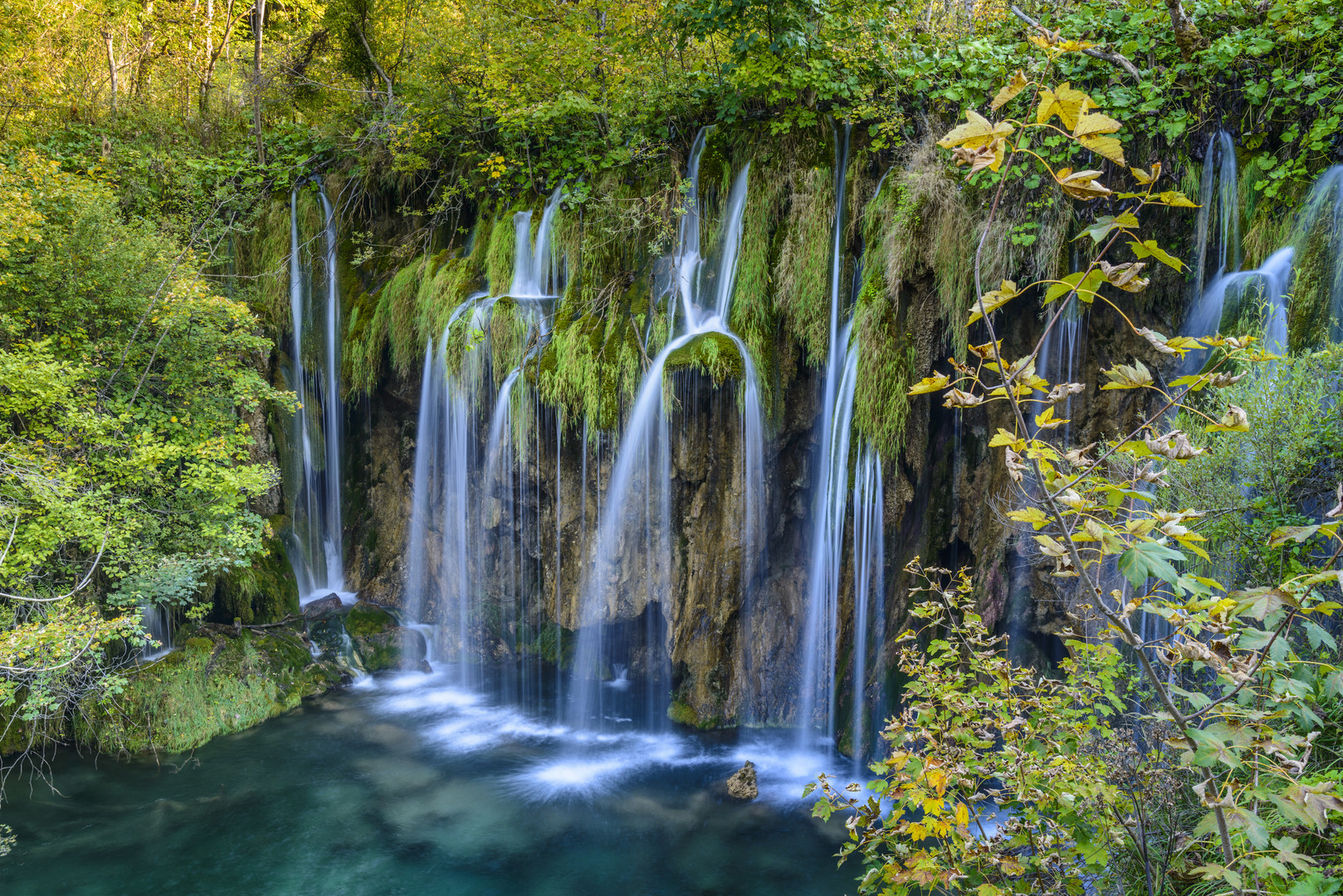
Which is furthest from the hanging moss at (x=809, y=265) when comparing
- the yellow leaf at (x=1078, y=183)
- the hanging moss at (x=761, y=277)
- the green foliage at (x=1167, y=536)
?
the yellow leaf at (x=1078, y=183)

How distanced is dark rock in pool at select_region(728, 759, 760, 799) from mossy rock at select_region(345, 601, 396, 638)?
570 centimetres

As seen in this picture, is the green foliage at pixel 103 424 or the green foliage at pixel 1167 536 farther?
the green foliage at pixel 103 424

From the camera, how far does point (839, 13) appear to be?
8133 mm

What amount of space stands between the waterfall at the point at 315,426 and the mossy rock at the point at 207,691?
166 cm

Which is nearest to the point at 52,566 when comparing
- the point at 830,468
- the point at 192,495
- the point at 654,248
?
the point at 192,495

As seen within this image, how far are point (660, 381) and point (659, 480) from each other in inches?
44.6

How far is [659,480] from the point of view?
8.48 meters

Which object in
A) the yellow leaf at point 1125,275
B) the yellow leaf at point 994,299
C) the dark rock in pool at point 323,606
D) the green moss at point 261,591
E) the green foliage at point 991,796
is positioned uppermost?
the yellow leaf at point 1125,275

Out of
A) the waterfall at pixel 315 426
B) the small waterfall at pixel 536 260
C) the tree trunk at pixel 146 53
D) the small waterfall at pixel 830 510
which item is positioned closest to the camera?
the small waterfall at pixel 830 510

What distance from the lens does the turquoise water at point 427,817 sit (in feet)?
20.8

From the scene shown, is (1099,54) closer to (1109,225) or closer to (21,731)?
(1109,225)

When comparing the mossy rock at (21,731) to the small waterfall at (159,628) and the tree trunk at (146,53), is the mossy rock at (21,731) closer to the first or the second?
the small waterfall at (159,628)

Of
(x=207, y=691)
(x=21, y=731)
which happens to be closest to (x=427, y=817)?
(x=207, y=691)

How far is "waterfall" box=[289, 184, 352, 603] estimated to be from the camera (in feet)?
37.2
